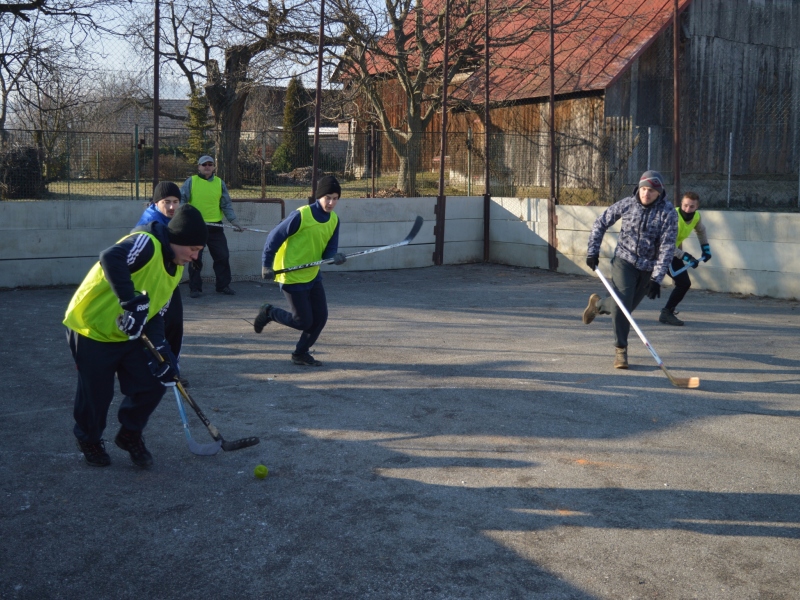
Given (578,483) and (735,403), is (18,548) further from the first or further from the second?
(735,403)

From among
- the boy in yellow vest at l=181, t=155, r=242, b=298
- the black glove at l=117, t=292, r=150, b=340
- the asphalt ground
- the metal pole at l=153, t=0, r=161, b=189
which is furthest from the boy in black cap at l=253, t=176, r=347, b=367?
the metal pole at l=153, t=0, r=161, b=189

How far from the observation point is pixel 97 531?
13.8ft

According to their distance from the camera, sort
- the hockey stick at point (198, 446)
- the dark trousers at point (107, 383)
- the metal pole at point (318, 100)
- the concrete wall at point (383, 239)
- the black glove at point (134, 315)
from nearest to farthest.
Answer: the black glove at point (134, 315)
the dark trousers at point (107, 383)
the hockey stick at point (198, 446)
the concrete wall at point (383, 239)
the metal pole at point (318, 100)

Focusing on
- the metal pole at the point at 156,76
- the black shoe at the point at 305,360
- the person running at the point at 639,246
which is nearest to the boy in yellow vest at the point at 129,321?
the black shoe at the point at 305,360

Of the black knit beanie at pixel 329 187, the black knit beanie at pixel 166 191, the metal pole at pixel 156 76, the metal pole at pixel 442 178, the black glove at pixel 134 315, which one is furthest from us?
the metal pole at pixel 442 178

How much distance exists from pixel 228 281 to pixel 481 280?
4.46m

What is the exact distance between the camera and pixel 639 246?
7844 millimetres

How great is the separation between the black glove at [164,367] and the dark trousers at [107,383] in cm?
6

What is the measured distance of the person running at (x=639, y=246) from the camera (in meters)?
7.73

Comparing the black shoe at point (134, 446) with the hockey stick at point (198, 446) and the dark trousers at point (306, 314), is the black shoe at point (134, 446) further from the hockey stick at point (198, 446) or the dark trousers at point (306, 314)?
the dark trousers at point (306, 314)

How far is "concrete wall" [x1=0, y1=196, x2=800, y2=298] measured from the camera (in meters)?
12.3

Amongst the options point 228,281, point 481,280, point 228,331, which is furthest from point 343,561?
point 481,280

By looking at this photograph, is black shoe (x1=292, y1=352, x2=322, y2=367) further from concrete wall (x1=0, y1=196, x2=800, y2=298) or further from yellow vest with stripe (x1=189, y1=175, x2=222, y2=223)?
concrete wall (x1=0, y1=196, x2=800, y2=298)

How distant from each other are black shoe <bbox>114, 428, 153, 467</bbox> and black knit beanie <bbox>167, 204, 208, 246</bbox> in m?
1.23
